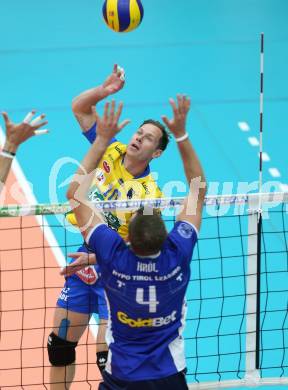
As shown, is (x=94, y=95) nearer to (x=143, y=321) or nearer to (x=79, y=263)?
(x=79, y=263)

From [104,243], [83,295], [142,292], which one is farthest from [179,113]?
[83,295]

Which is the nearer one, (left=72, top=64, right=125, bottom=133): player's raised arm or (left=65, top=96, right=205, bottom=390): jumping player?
(left=65, top=96, right=205, bottom=390): jumping player

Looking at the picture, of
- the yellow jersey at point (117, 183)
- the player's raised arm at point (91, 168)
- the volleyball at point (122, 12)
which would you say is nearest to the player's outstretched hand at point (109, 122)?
the player's raised arm at point (91, 168)

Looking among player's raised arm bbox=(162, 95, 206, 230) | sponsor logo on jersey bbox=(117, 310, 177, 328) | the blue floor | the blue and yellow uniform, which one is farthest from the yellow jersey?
the blue floor

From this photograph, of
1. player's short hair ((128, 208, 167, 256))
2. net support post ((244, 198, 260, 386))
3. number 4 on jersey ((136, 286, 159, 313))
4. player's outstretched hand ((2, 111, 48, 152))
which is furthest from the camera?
net support post ((244, 198, 260, 386))

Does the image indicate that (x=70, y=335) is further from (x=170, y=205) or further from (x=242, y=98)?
(x=242, y=98)

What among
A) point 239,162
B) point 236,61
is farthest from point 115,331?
point 236,61

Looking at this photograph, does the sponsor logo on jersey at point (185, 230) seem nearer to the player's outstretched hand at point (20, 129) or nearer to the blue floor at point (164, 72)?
the player's outstretched hand at point (20, 129)

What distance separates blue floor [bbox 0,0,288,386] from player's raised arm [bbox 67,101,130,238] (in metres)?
4.61

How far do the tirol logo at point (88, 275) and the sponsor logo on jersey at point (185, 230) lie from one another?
1326 millimetres

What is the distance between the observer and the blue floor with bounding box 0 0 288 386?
34.3 feet

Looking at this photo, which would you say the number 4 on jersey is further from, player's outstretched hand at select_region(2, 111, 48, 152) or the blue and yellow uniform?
the blue and yellow uniform

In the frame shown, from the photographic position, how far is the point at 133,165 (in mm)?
5566

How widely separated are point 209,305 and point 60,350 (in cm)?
239
